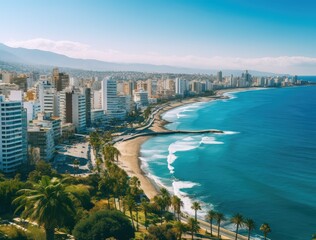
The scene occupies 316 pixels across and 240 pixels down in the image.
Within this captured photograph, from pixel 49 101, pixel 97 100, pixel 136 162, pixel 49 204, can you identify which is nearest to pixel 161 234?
pixel 49 204

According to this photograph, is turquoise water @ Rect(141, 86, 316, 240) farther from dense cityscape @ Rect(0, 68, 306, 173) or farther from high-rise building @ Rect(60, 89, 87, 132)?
high-rise building @ Rect(60, 89, 87, 132)

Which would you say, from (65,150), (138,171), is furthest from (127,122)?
(138,171)

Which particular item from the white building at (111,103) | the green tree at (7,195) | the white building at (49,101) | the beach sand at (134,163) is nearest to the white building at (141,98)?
the white building at (111,103)

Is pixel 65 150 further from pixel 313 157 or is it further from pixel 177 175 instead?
pixel 313 157

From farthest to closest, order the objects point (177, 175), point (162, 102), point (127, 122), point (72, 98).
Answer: point (162, 102), point (127, 122), point (72, 98), point (177, 175)

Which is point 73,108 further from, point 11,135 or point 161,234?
point 161,234
